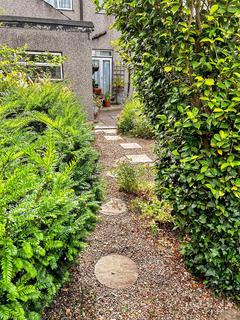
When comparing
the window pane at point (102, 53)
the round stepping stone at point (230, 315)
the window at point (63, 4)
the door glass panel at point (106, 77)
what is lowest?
the round stepping stone at point (230, 315)

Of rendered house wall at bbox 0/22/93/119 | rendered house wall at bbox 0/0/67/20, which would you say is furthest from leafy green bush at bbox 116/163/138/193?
rendered house wall at bbox 0/0/67/20

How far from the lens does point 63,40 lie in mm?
8562

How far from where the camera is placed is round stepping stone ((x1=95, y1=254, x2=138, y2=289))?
7.21 ft

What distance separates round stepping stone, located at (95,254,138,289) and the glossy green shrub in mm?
530

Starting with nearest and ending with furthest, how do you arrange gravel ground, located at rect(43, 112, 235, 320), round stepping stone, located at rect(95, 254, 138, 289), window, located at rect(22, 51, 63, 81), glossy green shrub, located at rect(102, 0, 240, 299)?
glossy green shrub, located at rect(102, 0, 240, 299) → gravel ground, located at rect(43, 112, 235, 320) → round stepping stone, located at rect(95, 254, 138, 289) → window, located at rect(22, 51, 63, 81)

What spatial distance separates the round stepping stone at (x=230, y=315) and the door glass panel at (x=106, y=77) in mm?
13257

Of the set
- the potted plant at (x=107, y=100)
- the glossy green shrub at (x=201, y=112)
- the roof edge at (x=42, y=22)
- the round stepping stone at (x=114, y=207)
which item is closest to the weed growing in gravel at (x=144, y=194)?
the round stepping stone at (x=114, y=207)

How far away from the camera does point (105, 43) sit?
13555mm

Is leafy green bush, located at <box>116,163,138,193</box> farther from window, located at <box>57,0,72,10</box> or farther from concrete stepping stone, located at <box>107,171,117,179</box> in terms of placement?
window, located at <box>57,0,72,10</box>

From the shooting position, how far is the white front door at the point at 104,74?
1370cm

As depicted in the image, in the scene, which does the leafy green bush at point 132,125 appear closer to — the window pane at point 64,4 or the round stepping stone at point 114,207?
the round stepping stone at point 114,207

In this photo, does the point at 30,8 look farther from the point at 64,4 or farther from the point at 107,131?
the point at 107,131

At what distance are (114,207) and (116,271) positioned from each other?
1.22 meters

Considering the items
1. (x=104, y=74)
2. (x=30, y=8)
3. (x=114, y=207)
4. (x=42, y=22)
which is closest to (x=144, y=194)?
(x=114, y=207)
